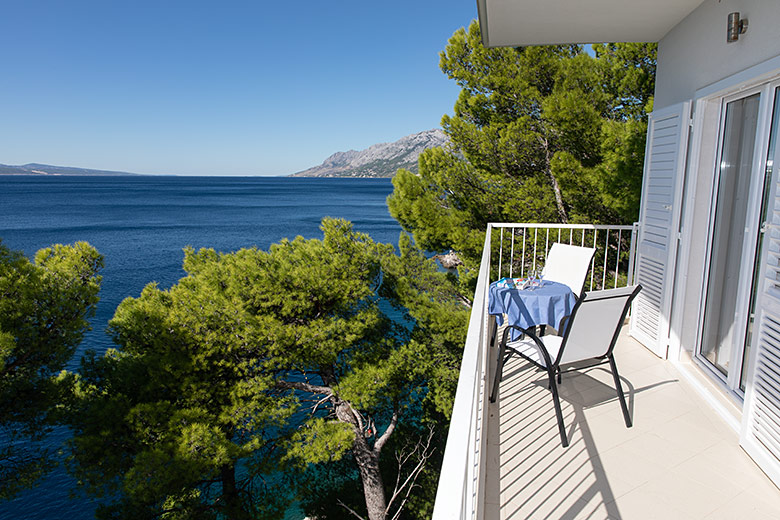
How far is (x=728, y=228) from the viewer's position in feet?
9.18

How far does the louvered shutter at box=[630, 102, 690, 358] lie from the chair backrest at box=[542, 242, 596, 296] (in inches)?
18.9

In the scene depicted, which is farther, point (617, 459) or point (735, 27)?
point (735, 27)

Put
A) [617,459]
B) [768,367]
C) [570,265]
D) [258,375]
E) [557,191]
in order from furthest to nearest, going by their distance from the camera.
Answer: [557,191], [258,375], [570,265], [617,459], [768,367]

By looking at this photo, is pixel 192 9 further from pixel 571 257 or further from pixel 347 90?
pixel 571 257

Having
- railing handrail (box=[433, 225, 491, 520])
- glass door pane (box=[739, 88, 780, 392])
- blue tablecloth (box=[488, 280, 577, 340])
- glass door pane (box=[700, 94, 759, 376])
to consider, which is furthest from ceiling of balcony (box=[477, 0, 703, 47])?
railing handrail (box=[433, 225, 491, 520])

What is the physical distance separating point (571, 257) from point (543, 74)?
19.8 feet

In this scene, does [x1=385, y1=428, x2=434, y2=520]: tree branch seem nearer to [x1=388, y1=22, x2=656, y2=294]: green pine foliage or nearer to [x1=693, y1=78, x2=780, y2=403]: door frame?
[x1=388, y1=22, x2=656, y2=294]: green pine foliage

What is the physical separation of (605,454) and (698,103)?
242cm

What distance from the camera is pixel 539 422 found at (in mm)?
2545

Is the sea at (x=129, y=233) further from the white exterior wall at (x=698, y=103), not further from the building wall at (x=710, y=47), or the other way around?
the building wall at (x=710, y=47)

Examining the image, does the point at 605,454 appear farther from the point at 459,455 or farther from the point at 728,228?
the point at 459,455

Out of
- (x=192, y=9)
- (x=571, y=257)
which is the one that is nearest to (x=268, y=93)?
(x=192, y=9)

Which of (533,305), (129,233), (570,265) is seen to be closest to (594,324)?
(533,305)

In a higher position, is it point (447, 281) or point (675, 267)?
point (675, 267)
